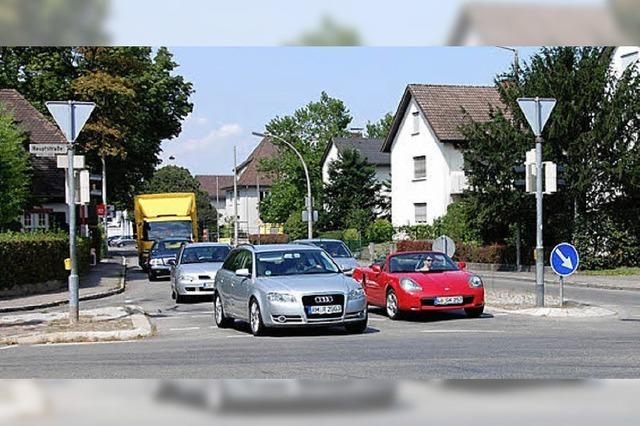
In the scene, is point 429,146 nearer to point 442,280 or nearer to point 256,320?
point 442,280

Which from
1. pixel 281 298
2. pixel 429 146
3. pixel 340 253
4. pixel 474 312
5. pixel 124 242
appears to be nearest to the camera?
pixel 281 298

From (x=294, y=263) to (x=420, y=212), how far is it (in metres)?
42.0

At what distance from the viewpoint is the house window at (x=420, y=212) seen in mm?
58250

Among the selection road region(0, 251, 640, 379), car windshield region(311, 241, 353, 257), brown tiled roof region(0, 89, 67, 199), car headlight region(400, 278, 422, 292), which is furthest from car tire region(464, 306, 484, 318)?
brown tiled roof region(0, 89, 67, 199)

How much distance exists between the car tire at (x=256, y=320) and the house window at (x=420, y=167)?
4206 cm

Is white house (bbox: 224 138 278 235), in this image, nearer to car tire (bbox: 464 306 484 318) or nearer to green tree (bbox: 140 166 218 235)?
green tree (bbox: 140 166 218 235)

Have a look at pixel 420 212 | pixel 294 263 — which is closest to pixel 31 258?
pixel 294 263

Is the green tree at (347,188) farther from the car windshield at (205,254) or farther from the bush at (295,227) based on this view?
the car windshield at (205,254)

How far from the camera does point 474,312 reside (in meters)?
19.9

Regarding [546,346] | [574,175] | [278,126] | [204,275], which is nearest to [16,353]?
[546,346]

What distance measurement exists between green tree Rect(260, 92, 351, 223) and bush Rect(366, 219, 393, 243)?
16391 millimetres

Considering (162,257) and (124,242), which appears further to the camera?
(124,242)

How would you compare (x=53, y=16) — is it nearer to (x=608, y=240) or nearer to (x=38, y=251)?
(x=38, y=251)

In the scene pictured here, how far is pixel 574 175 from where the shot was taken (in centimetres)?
3772
